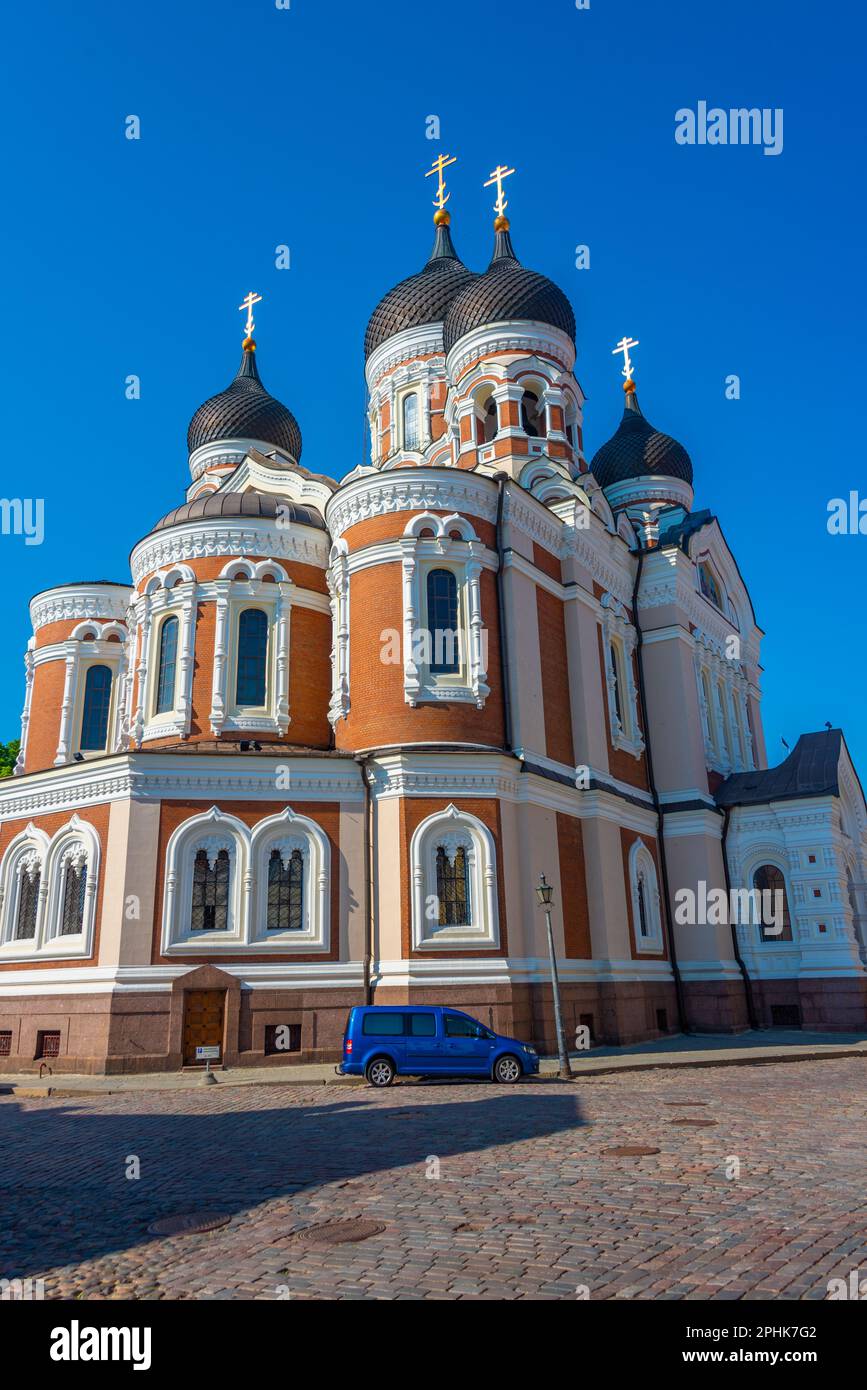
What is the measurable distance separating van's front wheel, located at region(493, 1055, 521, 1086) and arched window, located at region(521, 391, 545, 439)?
1998 centimetres

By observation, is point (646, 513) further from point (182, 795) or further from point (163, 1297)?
point (163, 1297)

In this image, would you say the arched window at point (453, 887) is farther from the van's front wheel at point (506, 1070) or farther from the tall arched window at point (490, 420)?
the tall arched window at point (490, 420)

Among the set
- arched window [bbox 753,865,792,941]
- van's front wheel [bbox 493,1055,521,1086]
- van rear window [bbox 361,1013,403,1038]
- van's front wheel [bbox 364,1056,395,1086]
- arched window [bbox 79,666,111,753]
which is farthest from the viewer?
arched window [bbox 79,666,111,753]

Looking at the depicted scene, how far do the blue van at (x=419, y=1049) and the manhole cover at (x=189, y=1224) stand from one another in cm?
924

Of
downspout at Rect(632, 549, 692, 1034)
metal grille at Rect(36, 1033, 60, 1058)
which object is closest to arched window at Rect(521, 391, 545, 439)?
downspout at Rect(632, 549, 692, 1034)

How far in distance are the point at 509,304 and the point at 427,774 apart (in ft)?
56.5

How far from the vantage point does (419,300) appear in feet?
122

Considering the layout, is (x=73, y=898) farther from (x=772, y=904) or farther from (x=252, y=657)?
(x=772, y=904)

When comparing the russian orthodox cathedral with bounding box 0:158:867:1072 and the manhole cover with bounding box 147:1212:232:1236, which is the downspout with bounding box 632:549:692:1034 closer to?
the russian orthodox cathedral with bounding box 0:158:867:1072

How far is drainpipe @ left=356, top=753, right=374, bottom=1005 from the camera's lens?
21.3 metres

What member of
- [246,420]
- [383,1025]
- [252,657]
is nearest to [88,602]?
[252,657]

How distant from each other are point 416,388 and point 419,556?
47.3ft

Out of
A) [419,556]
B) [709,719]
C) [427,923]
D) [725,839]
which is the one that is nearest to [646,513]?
[709,719]

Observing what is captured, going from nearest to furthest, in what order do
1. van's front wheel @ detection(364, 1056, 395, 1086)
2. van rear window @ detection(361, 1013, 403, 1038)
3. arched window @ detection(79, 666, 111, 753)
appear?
1. van's front wheel @ detection(364, 1056, 395, 1086)
2. van rear window @ detection(361, 1013, 403, 1038)
3. arched window @ detection(79, 666, 111, 753)
